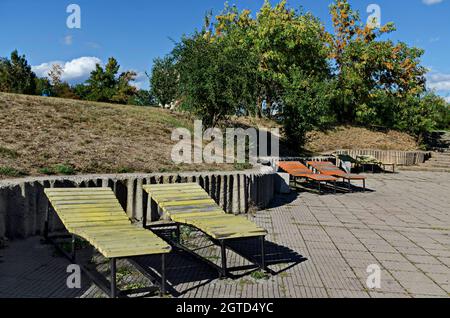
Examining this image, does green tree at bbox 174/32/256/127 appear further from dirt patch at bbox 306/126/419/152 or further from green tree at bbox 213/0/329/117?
dirt patch at bbox 306/126/419/152

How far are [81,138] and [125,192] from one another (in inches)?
162

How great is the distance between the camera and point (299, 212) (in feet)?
33.2

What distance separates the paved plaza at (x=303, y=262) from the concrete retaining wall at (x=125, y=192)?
0.38 meters

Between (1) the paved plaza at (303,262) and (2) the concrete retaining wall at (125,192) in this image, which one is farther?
(2) the concrete retaining wall at (125,192)

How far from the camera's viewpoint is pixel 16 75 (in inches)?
1171

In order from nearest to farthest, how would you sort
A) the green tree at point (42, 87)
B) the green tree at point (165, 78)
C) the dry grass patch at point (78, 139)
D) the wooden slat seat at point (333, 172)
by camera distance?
the dry grass patch at point (78, 139)
the wooden slat seat at point (333, 172)
the green tree at point (165, 78)
the green tree at point (42, 87)

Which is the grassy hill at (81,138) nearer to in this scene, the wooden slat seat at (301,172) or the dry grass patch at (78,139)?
the dry grass patch at (78,139)

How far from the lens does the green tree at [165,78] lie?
17.3 metres

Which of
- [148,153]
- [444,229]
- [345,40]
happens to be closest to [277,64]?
[345,40]

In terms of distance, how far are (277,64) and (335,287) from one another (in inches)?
842
